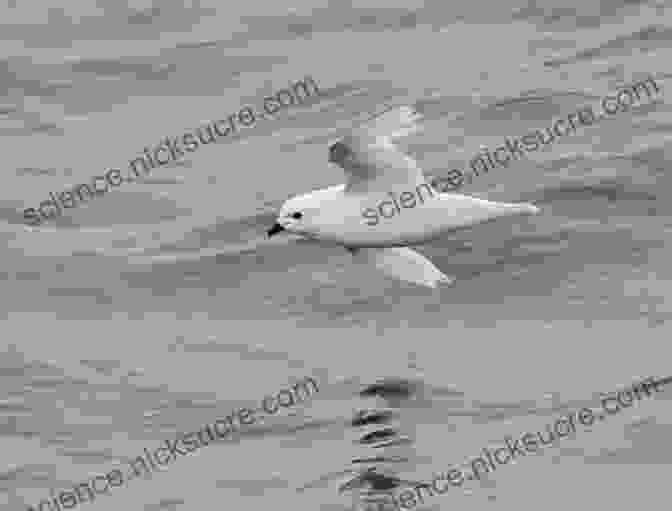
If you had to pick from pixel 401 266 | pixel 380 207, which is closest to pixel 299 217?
pixel 380 207

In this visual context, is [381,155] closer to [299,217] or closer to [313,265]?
[299,217]

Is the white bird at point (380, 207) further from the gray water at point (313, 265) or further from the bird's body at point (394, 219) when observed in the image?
the gray water at point (313, 265)

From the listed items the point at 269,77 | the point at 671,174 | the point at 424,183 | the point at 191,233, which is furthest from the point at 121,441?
the point at 269,77

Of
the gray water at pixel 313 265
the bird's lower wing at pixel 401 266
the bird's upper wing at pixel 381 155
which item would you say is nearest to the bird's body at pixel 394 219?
Result: the bird's upper wing at pixel 381 155

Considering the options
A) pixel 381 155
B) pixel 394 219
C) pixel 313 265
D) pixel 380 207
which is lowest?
pixel 394 219

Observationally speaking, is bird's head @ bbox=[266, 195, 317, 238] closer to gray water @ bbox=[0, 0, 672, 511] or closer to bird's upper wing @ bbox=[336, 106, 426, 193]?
bird's upper wing @ bbox=[336, 106, 426, 193]

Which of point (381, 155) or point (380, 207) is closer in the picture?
point (381, 155)

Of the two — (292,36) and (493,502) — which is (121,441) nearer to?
(493,502)
